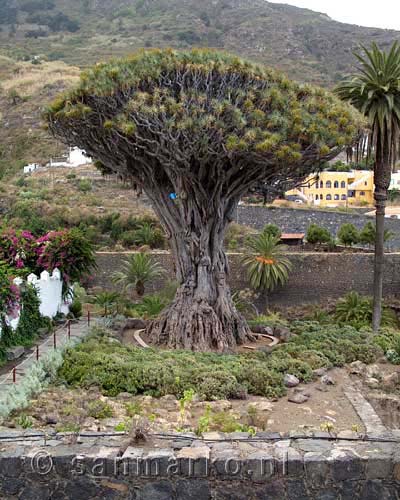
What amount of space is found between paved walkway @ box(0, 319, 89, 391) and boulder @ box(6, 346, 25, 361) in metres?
0.25

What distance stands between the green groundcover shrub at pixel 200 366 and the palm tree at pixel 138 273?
34.5 feet

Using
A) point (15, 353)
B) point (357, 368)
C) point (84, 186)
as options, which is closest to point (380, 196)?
point (357, 368)

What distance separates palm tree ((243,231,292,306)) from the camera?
2536cm

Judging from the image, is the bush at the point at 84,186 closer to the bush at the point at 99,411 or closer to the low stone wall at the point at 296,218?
the low stone wall at the point at 296,218

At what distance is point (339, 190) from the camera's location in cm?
5272

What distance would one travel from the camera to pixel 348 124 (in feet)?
49.2

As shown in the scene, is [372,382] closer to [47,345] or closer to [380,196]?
[47,345]

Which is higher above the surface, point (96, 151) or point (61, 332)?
point (96, 151)

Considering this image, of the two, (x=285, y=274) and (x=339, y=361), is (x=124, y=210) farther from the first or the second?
(x=339, y=361)

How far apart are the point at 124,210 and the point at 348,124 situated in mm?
25628

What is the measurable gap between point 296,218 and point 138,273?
53.1 ft

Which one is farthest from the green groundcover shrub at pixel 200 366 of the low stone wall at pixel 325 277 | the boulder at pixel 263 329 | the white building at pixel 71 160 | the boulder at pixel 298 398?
the white building at pixel 71 160

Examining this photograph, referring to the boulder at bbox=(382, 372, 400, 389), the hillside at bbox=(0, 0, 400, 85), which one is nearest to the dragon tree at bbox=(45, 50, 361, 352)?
the boulder at bbox=(382, 372, 400, 389)

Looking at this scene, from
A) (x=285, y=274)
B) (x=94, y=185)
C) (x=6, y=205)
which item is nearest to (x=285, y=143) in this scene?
(x=285, y=274)
